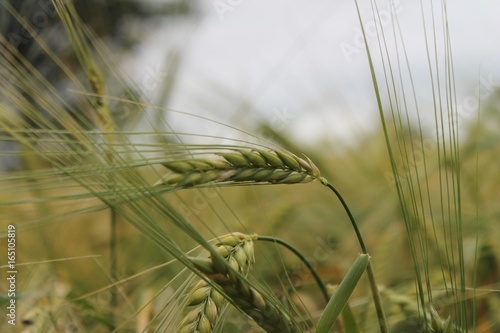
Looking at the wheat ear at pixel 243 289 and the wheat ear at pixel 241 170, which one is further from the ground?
the wheat ear at pixel 241 170

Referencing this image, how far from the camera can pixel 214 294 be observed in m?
0.46

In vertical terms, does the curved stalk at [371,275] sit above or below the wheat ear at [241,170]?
below

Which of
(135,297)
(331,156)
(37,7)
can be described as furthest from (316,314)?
(37,7)

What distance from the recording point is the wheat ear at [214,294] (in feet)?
→ 1.46

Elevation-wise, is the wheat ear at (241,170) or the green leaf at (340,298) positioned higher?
the wheat ear at (241,170)

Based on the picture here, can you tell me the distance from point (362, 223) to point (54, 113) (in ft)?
2.37

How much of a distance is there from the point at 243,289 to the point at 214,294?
0.15ft

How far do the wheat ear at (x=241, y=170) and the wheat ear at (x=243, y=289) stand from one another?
49 mm

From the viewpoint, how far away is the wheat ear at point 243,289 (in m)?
0.41

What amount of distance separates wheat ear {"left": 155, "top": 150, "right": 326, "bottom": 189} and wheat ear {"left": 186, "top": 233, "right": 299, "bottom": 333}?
0.16 ft

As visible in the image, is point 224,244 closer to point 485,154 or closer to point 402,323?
point 402,323

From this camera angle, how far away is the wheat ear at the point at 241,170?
1.32 feet

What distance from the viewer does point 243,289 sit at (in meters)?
0.43

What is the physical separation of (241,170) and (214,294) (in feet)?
0.31
